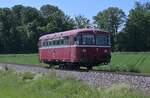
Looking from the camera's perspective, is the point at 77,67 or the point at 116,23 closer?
the point at 77,67

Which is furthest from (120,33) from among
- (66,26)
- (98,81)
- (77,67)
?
(98,81)

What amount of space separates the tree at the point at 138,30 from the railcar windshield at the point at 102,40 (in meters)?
63.1

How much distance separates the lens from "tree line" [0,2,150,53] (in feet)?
332

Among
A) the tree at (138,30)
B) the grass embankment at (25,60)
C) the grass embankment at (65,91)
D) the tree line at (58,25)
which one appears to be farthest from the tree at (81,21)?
the grass embankment at (65,91)

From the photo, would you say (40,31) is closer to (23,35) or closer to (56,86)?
(23,35)

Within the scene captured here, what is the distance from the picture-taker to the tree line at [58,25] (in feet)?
332

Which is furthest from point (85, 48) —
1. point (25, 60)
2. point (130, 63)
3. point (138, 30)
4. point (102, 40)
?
point (138, 30)

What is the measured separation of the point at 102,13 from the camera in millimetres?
129625

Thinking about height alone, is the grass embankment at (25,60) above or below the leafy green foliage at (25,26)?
below

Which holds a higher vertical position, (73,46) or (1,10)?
(1,10)

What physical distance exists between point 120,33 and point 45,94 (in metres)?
91.6

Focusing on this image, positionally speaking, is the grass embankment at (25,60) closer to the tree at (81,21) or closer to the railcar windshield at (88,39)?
the railcar windshield at (88,39)

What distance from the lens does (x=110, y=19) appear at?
126 meters

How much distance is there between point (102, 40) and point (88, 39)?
1.01 m
